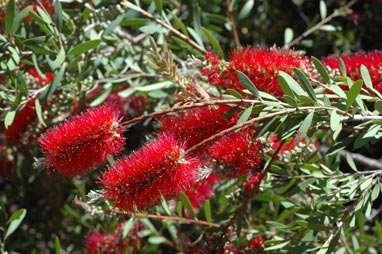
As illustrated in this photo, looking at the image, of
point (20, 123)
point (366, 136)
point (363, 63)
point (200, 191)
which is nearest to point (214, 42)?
point (363, 63)

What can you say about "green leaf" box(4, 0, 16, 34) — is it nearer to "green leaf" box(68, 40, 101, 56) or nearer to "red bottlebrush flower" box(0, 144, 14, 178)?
"green leaf" box(68, 40, 101, 56)

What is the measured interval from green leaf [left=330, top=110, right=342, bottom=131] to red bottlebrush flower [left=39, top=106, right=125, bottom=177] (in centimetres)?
61

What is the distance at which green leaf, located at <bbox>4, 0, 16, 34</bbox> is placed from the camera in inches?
60.1

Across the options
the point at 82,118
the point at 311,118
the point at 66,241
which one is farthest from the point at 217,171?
the point at 66,241

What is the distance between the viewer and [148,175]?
1182mm

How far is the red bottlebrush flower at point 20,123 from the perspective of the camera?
6.26 ft

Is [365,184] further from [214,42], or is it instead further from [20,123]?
[20,123]

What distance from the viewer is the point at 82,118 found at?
4.29 feet

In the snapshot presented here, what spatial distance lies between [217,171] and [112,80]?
93 cm

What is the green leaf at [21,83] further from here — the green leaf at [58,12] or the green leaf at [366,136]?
the green leaf at [366,136]

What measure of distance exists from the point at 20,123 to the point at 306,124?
1.32 metres

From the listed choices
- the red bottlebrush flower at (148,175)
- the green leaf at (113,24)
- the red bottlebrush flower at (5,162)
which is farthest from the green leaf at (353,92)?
the red bottlebrush flower at (5,162)

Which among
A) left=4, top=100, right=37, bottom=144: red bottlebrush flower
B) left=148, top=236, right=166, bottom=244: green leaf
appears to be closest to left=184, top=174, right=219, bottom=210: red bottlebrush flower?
left=148, top=236, right=166, bottom=244: green leaf

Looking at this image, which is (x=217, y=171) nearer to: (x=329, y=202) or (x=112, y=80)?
(x=329, y=202)
